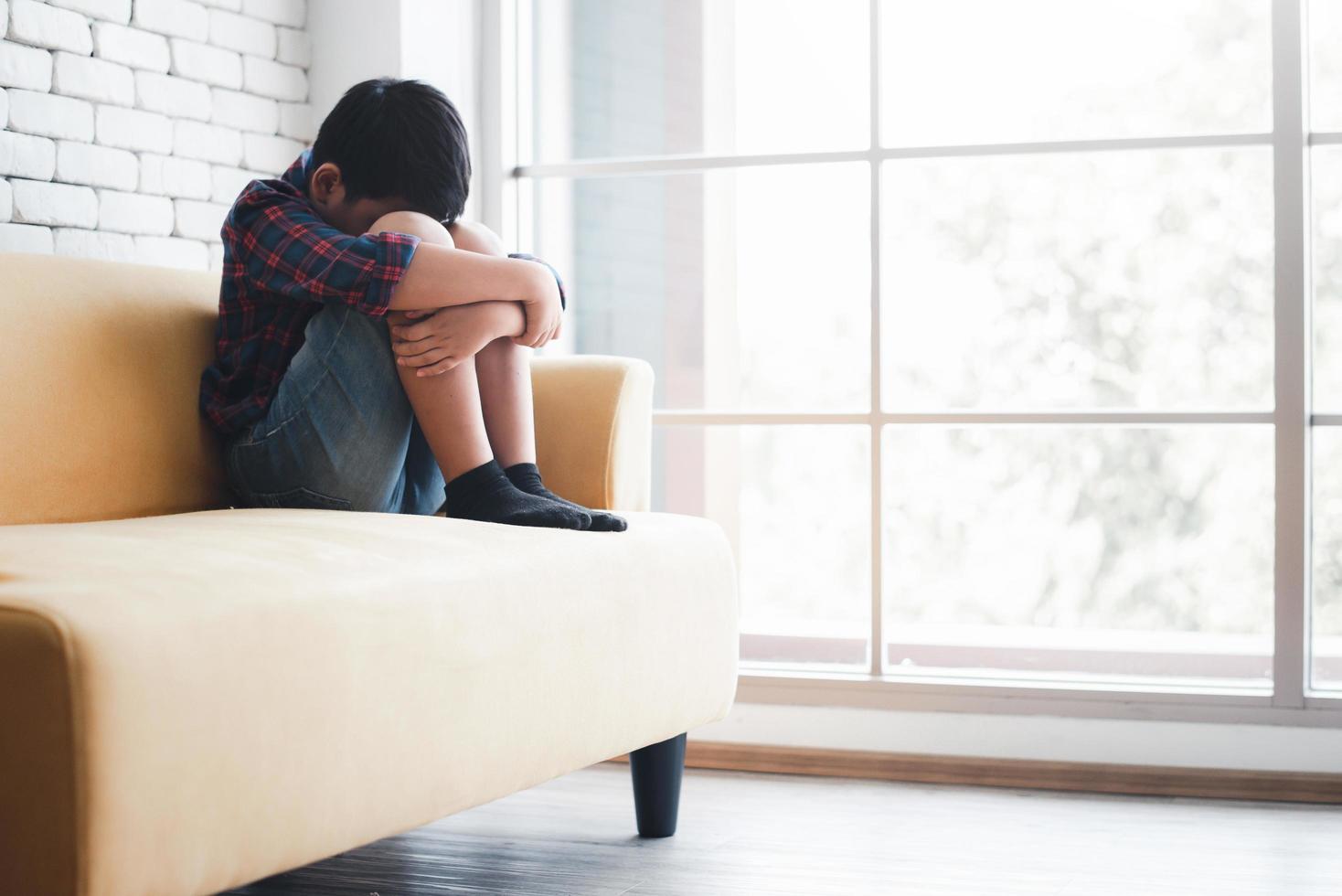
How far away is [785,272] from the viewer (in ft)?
8.64

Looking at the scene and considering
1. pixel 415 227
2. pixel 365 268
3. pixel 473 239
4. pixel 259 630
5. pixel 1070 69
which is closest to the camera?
pixel 259 630

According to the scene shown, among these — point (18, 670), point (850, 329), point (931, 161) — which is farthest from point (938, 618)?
point (18, 670)

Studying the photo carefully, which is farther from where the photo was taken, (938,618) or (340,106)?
(938,618)

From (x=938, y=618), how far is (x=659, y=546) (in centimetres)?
98

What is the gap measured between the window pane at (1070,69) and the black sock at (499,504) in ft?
3.90

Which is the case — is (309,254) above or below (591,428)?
above

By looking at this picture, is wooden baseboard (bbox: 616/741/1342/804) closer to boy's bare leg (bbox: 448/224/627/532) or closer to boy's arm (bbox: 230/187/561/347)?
boy's bare leg (bbox: 448/224/627/532)

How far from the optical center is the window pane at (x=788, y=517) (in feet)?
8.46

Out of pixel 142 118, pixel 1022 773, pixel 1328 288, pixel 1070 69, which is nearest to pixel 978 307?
pixel 1070 69

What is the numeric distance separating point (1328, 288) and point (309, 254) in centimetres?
163

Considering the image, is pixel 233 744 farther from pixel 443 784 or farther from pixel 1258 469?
pixel 1258 469

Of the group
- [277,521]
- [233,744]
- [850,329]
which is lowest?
[233,744]

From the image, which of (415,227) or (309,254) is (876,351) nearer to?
(415,227)

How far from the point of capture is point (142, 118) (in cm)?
229
